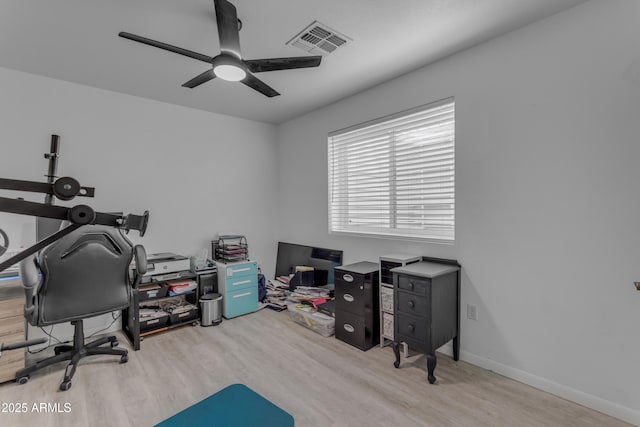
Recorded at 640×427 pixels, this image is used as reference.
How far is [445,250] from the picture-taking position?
2625mm

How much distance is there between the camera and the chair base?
7.19 ft

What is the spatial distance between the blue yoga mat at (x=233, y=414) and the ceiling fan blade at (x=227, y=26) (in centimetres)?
189

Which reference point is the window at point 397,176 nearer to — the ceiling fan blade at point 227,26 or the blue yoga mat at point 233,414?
the ceiling fan blade at point 227,26

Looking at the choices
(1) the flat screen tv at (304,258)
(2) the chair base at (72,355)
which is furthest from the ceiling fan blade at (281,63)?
(2) the chair base at (72,355)

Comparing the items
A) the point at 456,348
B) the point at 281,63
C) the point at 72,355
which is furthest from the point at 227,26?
the point at 456,348

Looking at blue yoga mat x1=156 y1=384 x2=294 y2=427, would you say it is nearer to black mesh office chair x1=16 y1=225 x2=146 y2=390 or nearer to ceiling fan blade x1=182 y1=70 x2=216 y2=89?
black mesh office chair x1=16 y1=225 x2=146 y2=390

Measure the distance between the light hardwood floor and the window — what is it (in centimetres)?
118

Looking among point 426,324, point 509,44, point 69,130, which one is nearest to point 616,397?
point 426,324

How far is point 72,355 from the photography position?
2367 mm

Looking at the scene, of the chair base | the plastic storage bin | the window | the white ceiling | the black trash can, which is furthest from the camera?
the black trash can

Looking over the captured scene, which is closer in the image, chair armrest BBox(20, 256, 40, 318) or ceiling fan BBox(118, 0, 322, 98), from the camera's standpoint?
ceiling fan BBox(118, 0, 322, 98)

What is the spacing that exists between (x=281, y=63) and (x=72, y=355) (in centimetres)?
275

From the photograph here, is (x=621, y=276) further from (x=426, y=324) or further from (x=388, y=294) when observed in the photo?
(x=388, y=294)

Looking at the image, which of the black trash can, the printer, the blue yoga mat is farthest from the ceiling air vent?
the black trash can
